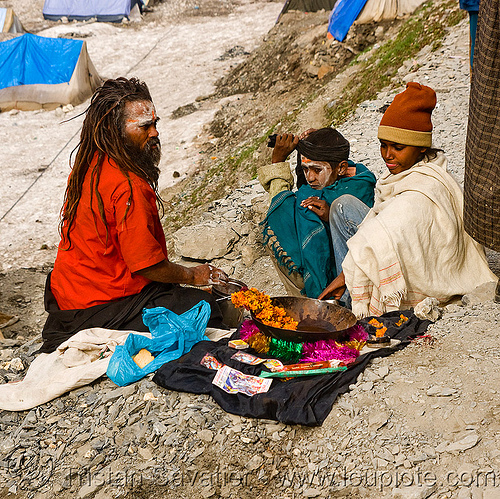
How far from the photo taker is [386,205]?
343 centimetres

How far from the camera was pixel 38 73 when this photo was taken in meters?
14.3

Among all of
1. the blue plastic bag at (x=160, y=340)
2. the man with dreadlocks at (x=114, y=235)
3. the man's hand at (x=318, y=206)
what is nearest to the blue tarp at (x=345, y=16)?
the man's hand at (x=318, y=206)

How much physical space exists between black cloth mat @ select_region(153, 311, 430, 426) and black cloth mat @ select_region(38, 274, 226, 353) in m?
0.38

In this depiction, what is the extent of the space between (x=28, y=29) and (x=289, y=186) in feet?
60.5

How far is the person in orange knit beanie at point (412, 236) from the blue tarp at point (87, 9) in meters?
19.0

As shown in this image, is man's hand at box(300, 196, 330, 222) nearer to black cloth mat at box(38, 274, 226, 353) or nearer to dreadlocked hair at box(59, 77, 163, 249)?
black cloth mat at box(38, 274, 226, 353)

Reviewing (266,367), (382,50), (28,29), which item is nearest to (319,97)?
(382,50)

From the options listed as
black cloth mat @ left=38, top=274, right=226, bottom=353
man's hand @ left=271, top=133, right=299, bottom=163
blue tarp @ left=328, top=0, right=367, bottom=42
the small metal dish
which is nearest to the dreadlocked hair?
black cloth mat @ left=38, top=274, right=226, bottom=353

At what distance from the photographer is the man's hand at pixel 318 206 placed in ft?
13.0

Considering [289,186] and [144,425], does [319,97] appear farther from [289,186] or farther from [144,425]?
[144,425]

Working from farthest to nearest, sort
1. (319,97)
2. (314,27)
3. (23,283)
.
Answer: (314,27), (319,97), (23,283)

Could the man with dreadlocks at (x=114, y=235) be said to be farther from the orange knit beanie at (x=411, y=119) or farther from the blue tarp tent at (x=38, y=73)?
the blue tarp tent at (x=38, y=73)

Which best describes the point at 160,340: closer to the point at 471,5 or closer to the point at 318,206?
the point at 318,206

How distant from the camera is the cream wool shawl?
10.8 feet
